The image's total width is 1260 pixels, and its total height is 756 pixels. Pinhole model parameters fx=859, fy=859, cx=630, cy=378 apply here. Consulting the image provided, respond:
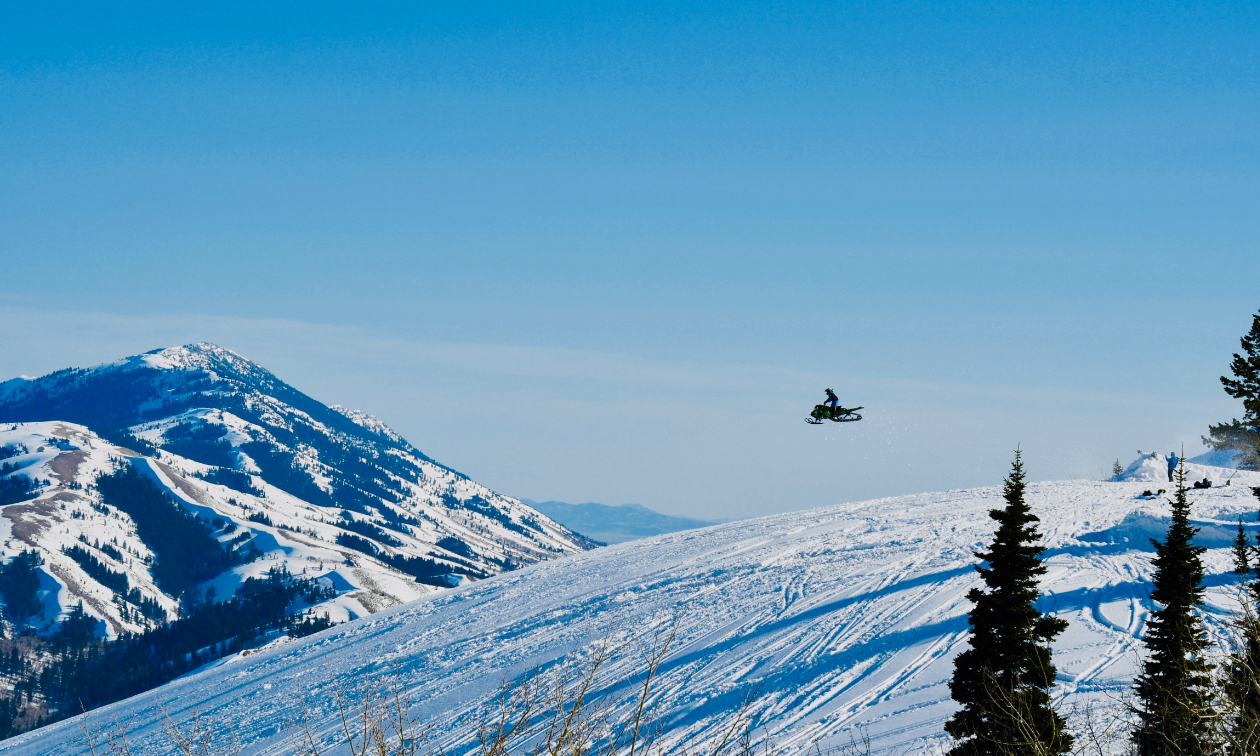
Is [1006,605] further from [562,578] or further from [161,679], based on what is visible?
[161,679]

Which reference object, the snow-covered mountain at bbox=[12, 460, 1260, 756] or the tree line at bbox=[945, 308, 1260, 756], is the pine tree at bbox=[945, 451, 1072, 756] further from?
the snow-covered mountain at bbox=[12, 460, 1260, 756]

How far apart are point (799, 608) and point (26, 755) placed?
43.5 m

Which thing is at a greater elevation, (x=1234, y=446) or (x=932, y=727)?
(x=1234, y=446)

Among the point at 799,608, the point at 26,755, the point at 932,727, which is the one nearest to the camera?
the point at 932,727

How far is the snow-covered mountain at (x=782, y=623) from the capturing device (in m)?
26.4

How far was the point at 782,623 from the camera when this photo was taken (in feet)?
112

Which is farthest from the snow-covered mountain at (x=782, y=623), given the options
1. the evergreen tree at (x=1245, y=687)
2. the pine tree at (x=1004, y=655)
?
the evergreen tree at (x=1245, y=687)

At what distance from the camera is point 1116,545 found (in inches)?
1576

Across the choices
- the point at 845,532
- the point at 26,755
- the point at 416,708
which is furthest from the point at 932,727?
the point at 26,755

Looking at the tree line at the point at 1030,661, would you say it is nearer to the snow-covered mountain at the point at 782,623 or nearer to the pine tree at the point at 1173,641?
the pine tree at the point at 1173,641

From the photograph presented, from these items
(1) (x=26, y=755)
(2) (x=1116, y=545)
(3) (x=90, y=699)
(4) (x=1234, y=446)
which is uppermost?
(4) (x=1234, y=446)

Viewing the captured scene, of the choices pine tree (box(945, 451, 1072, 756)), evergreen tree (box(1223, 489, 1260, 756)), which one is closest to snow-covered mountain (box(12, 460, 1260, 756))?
pine tree (box(945, 451, 1072, 756))

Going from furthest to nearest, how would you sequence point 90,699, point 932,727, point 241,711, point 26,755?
point 90,699 < point 26,755 < point 241,711 < point 932,727

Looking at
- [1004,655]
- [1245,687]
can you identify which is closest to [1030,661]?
[1004,655]
